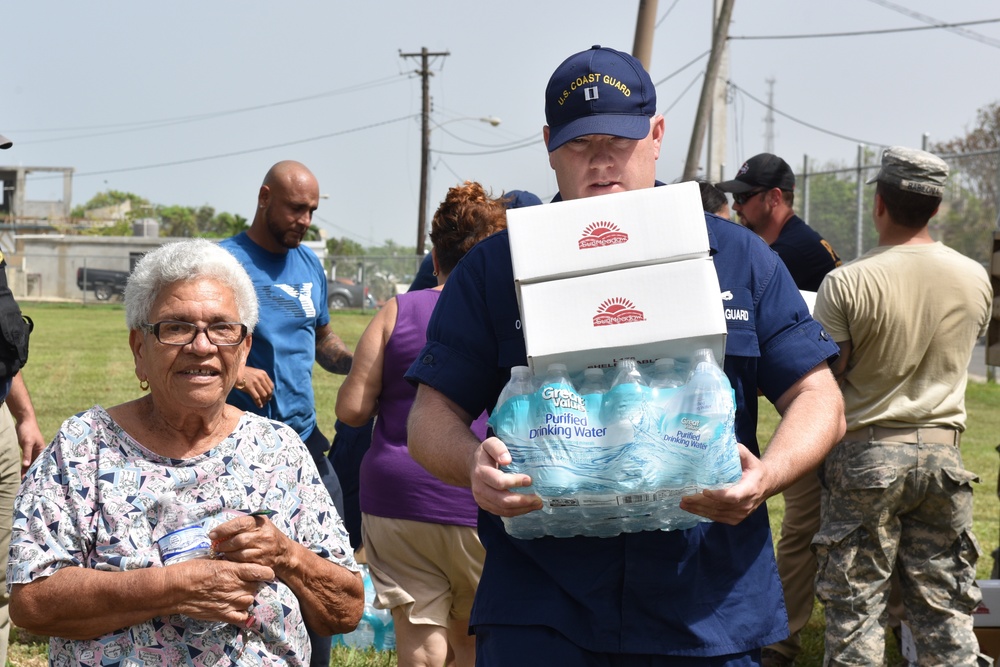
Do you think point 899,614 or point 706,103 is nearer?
point 899,614

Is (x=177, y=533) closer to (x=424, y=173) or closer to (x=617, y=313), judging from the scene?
(x=617, y=313)

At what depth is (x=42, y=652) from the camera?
19.1ft

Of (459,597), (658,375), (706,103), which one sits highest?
(706,103)

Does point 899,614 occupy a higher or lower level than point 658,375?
lower

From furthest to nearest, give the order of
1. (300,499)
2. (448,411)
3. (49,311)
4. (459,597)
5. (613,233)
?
(49,311) → (459,597) → (300,499) → (448,411) → (613,233)

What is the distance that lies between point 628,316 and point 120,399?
1434 cm

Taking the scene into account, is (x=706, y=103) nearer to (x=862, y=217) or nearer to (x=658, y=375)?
(x=862, y=217)

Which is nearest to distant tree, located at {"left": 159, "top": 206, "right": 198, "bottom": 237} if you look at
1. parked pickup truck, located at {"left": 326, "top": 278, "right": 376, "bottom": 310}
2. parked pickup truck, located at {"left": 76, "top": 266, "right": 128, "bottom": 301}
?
parked pickup truck, located at {"left": 76, "top": 266, "right": 128, "bottom": 301}

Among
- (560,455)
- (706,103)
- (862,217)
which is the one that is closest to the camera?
(560,455)

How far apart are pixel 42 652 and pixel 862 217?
620 inches

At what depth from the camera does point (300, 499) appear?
298 cm

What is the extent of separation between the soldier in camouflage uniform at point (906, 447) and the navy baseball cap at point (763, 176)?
1470mm

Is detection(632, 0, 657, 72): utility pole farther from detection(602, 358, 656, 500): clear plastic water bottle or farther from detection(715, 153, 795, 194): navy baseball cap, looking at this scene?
detection(602, 358, 656, 500): clear plastic water bottle

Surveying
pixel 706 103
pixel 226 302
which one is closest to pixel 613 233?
pixel 226 302
